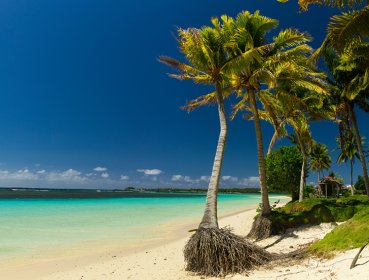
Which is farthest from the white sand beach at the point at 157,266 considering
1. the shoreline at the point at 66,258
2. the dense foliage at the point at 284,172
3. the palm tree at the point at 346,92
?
the dense foliage at the point at 284,172

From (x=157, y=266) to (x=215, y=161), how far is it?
4127mm

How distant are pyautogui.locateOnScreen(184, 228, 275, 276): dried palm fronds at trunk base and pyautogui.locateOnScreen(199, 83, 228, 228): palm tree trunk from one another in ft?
1.74

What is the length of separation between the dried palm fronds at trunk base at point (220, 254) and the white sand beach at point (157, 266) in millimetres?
A: 349

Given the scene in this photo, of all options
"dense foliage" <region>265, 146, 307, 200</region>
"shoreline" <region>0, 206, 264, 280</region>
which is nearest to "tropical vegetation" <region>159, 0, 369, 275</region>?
"shoreline" <region>0, 206, 264, 280</region>

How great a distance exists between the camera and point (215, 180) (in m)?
11.7

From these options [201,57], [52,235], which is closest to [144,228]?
[52,235]

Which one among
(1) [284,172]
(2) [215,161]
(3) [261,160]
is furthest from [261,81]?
(1) [284,172]

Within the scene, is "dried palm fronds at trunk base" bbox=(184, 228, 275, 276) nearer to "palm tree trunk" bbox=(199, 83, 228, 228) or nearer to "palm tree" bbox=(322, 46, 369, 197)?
"palm tree trunk" bbox=(199, 83, 228, 228)

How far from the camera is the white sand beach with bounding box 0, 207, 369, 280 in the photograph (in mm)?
7234

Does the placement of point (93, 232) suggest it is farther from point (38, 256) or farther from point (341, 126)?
point (341, 126)

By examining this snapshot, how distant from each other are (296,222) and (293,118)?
831 cm

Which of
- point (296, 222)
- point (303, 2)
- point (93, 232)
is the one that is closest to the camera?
point (303, 2)

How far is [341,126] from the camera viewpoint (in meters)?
20.3

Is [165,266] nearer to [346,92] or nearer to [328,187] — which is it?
[346,92]
